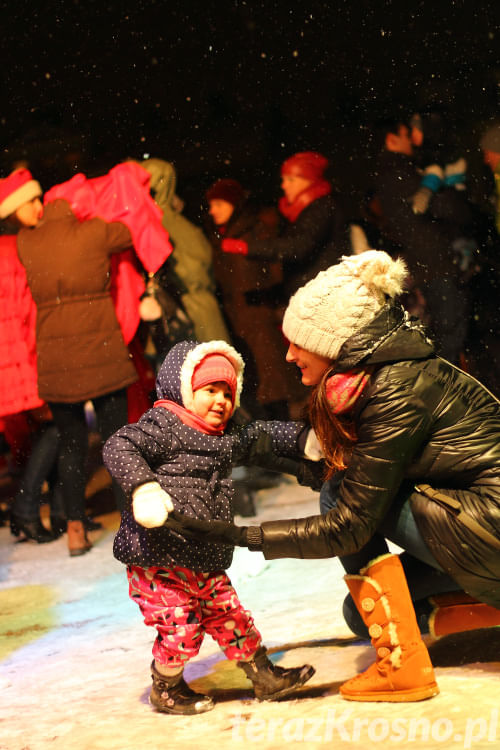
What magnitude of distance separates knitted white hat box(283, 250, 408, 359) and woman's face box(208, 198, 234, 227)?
7.69 ft

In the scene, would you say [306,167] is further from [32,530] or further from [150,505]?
[150,505]

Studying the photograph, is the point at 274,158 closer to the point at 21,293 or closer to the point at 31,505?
the point at 21,293

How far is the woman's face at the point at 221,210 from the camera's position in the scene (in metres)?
4.50

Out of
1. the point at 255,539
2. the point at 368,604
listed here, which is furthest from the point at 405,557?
the point at 255,539

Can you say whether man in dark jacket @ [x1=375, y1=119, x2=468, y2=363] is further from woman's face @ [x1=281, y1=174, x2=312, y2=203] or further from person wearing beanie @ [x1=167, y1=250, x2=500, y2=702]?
person wearing beanie @ [x1=167, y1=250, x2=500, y2=702]

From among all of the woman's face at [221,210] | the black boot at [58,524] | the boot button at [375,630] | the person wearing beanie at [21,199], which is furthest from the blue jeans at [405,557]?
the woman's face at [221,210]

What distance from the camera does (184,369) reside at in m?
2.34

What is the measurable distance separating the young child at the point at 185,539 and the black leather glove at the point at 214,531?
5 centimetres

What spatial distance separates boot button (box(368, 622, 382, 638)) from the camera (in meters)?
2.20

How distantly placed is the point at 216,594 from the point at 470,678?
0.62 metres

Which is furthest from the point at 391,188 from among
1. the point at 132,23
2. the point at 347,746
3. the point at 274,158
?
the point at 347,746

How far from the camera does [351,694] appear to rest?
2.19 meters

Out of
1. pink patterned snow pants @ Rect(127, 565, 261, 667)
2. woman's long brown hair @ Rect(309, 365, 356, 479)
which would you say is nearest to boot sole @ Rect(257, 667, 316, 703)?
pink patterned snow pants @ Rect(127, 565, 261, 667)

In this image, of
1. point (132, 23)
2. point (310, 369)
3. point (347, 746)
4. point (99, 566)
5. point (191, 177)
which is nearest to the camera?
point (347, 746)
